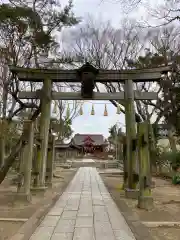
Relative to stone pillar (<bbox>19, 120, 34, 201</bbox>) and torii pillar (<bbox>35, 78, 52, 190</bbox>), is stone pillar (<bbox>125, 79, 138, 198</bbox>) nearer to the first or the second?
torii pillar (<bbox>35, 78, 52, 190</bbox>)

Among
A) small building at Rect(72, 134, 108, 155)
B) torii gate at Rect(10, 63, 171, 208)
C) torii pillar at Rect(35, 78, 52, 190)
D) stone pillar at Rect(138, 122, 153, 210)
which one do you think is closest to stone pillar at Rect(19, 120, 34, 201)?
torii pillar at Rect(35, 78, 52, 190)

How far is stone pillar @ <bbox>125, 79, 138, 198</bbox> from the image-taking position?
9.49 m

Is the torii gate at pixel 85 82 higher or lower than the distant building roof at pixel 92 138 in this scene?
lower

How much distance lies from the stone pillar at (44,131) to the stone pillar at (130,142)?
3.05 metres

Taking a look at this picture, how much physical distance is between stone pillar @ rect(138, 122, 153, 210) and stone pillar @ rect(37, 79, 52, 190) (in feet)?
12.5

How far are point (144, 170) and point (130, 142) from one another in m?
2.12

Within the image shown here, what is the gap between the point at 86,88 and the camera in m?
10.2

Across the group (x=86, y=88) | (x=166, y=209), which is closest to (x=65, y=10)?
(x=86, y=88)

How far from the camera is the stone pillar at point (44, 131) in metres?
9.91

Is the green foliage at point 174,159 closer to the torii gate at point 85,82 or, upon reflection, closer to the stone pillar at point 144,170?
the torii gate at point 85,82

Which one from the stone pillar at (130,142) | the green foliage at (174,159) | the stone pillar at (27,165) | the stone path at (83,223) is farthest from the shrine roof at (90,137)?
the stone path at (83,223)

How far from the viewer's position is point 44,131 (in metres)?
10.2

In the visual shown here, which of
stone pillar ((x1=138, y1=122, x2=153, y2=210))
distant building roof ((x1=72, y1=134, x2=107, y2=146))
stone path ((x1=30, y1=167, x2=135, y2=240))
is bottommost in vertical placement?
stone path ((x1=30, y1=167, x2=135, y2=240))

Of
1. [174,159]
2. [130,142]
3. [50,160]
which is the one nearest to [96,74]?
[130,142]
